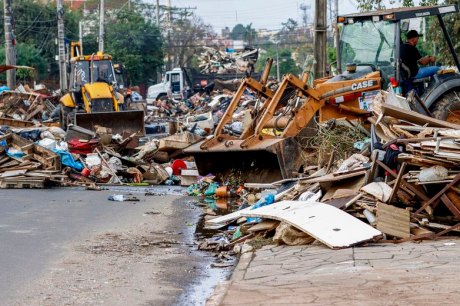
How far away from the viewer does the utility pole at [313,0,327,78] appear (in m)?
22.5

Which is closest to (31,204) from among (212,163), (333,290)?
(212,163)

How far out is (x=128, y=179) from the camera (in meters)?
21.2

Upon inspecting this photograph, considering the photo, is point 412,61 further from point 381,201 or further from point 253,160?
point 381,201

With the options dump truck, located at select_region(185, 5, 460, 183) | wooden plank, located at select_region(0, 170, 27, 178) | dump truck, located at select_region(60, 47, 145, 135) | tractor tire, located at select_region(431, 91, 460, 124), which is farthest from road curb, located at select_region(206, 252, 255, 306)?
dump truck, located at select_region(60, 47, 145, 135)

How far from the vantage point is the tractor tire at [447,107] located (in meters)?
17.8

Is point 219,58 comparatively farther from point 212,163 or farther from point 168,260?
point 168,260

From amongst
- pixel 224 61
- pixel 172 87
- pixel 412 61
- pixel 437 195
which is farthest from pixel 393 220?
pixel 224 61

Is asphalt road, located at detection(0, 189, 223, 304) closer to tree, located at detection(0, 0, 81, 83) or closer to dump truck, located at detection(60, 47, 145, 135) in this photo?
dump truck, located at detection(60, 47, 145, 135)


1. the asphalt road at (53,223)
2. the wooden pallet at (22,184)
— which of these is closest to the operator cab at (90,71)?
the wooden pallet at (22,184)

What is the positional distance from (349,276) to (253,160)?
9015 mm

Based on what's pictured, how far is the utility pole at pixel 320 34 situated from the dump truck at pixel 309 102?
3431 mm

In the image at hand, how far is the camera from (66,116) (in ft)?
109

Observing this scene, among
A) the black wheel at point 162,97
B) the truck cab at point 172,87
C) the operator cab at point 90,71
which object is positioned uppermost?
the operator cab at point 90,71

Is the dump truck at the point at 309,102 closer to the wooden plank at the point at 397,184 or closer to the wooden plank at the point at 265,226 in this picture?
the wooden plank at the point at 265,226
